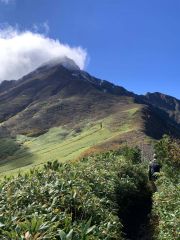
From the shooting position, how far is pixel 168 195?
20.5 meters

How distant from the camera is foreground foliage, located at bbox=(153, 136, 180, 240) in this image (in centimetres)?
1545

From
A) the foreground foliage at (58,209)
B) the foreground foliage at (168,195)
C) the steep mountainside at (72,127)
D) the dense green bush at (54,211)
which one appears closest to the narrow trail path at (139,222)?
the foreground foliage at (58,209)

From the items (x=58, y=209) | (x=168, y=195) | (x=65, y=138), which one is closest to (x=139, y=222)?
(x=168, y=195)

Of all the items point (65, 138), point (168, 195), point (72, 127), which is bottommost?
point (168, 195)

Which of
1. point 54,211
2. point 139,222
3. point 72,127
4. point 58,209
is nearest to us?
point 54,211

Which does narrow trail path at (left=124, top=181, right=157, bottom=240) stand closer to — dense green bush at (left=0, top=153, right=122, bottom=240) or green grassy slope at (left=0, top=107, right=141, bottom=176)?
dense green bush at (left=0, top=153, right=122, bottom=240)

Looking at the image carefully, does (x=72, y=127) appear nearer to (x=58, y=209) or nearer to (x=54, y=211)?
(x=58, y=209)

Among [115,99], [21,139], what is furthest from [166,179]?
[115,99]

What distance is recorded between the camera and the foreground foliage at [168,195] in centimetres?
1545

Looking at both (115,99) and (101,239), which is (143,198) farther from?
(115,99)

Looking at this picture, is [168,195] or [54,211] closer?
[54,211]

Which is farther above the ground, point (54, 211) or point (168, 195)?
point (168, 195)

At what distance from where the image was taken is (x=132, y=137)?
90.6 metres

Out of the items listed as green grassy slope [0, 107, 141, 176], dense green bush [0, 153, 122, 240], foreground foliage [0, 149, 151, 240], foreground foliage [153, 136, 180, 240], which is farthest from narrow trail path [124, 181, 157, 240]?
green grassy slope [0, 107, 141, 176]
